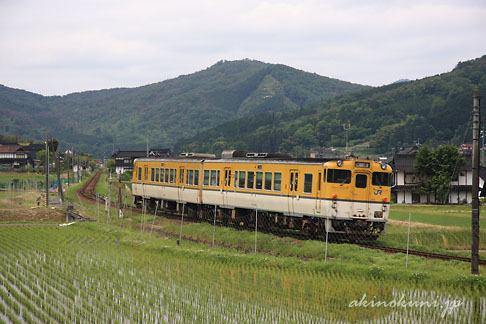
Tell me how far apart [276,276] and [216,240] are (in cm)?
905

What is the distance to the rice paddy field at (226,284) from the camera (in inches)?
450

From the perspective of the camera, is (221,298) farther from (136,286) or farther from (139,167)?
(139,167)

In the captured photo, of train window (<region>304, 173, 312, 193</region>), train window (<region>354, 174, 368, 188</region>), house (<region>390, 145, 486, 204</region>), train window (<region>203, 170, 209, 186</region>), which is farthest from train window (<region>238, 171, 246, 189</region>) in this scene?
house (<region>390, 145, 486, 204</region>)

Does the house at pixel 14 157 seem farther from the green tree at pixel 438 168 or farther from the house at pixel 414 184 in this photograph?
the green tree at pixel 438 168

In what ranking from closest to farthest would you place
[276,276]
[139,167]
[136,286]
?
[136,286], [276,276], [139,167]

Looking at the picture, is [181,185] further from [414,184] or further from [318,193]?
[414,184]

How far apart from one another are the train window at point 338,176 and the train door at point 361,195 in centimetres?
32

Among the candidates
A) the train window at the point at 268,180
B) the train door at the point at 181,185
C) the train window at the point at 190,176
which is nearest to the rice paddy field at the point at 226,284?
the train window at the point at 268,180

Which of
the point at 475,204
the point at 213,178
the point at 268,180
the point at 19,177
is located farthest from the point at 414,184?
the point at 19,177

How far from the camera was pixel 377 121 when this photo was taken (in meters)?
158

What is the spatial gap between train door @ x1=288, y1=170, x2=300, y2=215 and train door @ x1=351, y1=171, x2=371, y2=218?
2.60 metres

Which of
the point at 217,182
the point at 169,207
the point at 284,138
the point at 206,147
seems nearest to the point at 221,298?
the point at 217,182

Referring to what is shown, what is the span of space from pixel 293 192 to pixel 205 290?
10073 mm

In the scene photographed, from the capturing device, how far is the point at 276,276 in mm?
15914
